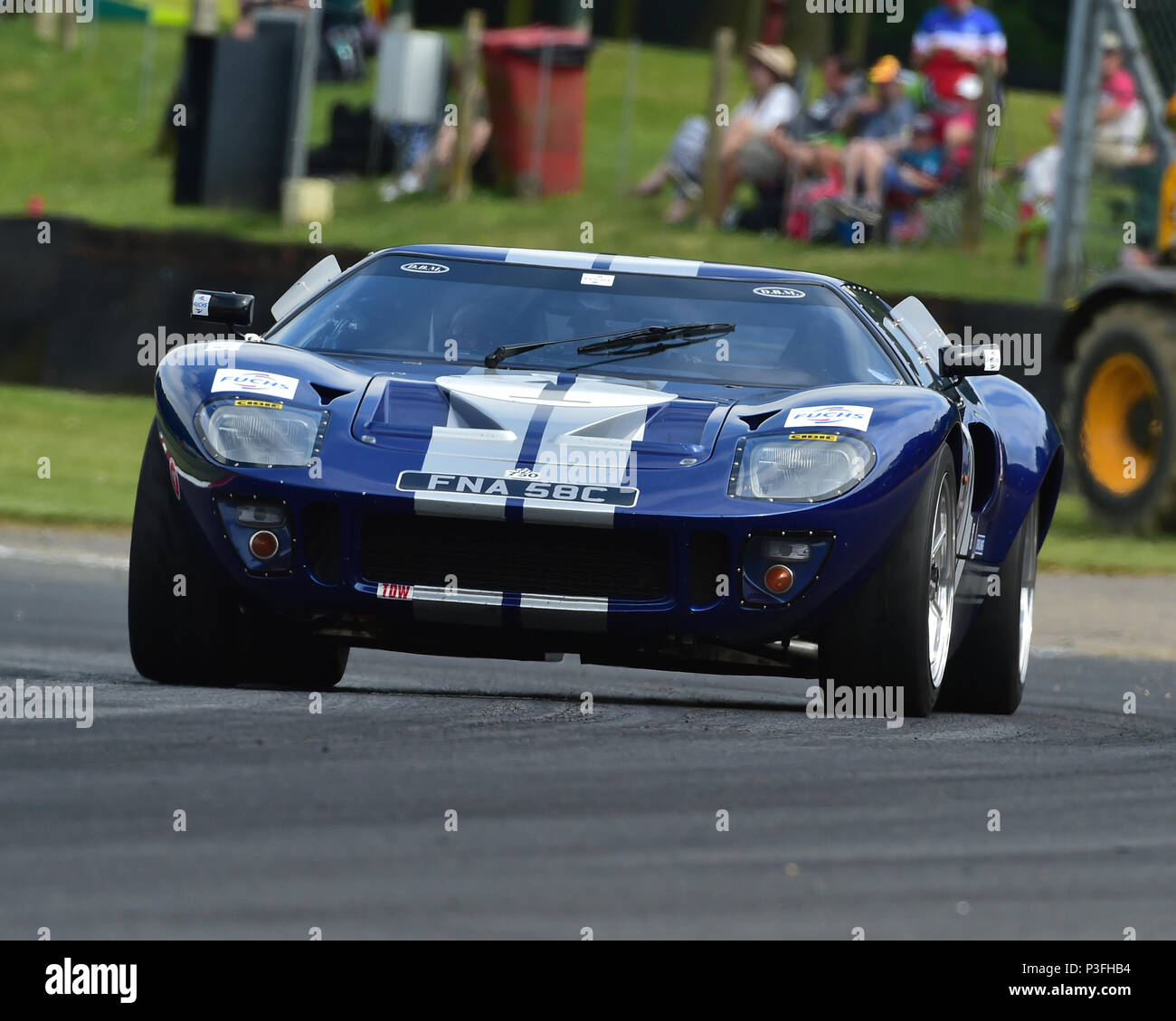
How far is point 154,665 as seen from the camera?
664 cm

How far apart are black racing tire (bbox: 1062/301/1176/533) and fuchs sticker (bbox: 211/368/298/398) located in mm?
7636

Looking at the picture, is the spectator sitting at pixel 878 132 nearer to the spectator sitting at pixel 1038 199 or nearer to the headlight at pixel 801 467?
the spectator sitting at pixel 1038 199

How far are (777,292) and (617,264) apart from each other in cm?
48

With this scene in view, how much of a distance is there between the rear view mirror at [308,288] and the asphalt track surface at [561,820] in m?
1.23

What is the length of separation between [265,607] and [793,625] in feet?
4.32

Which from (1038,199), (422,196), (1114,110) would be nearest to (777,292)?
(1114,110)

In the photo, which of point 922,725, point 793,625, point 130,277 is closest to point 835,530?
point 793,625

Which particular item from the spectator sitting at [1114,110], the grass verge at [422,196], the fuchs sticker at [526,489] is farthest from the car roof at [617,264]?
the grass verge at [422,196]

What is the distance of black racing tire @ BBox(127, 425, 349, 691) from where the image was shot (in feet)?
21.2

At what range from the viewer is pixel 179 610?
6.52m

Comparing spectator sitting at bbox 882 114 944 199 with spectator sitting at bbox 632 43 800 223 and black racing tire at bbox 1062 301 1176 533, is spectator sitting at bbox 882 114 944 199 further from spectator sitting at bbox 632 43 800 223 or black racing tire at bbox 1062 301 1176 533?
black racing tire at bbox 1062 301 1176 533

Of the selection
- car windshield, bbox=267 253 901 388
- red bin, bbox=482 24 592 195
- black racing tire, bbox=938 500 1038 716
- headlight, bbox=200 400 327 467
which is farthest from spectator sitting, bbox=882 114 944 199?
headlight, bbox=200 400 327 467

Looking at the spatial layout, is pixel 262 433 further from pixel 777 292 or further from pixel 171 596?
pixel 777 292
